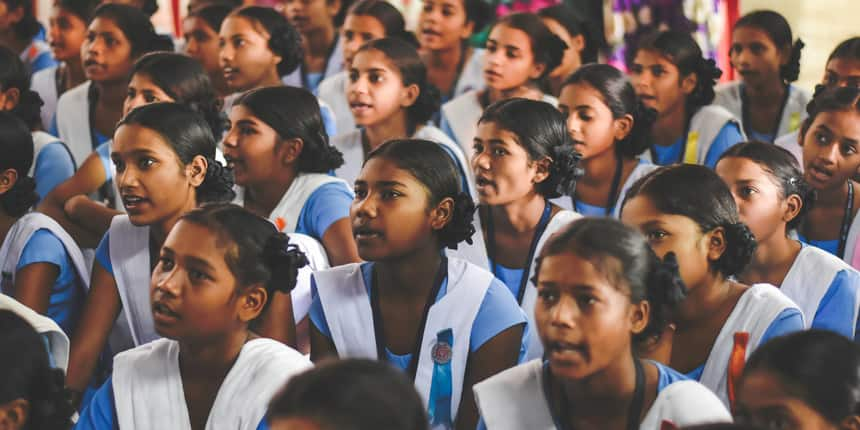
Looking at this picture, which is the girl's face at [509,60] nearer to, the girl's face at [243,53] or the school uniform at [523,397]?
the girl's face at [243,53]

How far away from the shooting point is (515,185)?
2.92 metres

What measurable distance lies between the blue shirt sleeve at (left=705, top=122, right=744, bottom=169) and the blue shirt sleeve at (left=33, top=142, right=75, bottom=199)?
1.79m

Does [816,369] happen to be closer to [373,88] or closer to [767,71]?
[373,88]

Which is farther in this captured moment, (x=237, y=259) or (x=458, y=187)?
(x=458, y=187)

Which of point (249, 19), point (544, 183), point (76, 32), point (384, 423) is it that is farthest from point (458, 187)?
point (76, 32)

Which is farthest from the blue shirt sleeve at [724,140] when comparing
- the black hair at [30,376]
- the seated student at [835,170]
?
the black hair at [30,376]

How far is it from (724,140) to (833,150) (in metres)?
0.75

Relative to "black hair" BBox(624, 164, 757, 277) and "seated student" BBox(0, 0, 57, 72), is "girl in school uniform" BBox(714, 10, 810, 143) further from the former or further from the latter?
"seated student" BBox(0, 0, 57, 72)

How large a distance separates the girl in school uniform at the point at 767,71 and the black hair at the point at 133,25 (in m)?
1.88

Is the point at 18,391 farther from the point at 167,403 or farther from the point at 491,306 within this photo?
the point at 491,306

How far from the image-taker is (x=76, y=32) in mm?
4559

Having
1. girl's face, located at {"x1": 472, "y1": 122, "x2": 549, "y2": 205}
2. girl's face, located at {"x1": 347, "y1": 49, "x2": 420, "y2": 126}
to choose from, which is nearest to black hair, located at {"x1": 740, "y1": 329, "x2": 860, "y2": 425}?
girl's face, located at {"x1": 472, "y1": 122, "x2": 549, "y2": 205}

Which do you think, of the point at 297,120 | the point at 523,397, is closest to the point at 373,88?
the point at 297,120

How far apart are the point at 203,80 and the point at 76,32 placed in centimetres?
119
